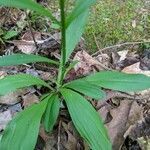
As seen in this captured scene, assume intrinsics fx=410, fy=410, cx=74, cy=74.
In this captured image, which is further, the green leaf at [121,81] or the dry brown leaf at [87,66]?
the dry brown leaf at [87,66]

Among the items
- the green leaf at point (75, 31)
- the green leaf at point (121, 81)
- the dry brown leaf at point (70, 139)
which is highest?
the green leaf at point (75, 31)

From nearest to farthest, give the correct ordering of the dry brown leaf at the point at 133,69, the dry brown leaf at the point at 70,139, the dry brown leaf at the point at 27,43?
the dry brown leaf at the point at 70,139 → the dry brown leaf at the point at 133,69 → the dry brown leaf at the point at 27,43

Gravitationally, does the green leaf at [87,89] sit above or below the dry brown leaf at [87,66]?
below

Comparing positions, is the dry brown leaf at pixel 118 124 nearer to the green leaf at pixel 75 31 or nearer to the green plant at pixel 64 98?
the green plant at pixel 64 98

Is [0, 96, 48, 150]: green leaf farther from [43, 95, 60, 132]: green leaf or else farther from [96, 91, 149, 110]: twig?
[96, 91, 149, 110]: twig

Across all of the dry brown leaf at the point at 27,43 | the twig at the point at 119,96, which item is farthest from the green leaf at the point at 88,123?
the dry brown leaf at the point at 27,43

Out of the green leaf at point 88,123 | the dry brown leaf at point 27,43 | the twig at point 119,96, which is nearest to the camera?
→ the green leaf at point 88,123

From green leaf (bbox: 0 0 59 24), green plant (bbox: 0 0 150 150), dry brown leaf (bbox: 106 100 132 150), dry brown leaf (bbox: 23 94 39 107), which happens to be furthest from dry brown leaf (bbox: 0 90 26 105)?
green leaf (bbox: 0 0 59 24)

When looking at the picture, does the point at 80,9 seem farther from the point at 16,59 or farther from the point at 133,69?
the point at 133,69
